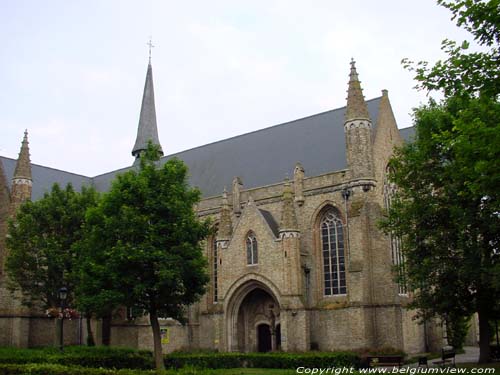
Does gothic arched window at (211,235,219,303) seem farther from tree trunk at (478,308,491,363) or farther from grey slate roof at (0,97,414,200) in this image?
tree trunk at (478,308,491,363)

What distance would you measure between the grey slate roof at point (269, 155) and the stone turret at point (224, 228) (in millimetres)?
2866

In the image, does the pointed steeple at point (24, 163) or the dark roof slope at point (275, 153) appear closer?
the dark roof slope at point (275, 153)

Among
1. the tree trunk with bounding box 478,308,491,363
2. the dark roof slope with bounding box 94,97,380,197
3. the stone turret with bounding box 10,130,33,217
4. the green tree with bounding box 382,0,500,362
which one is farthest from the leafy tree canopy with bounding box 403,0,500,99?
the stone turret with bounding box 10,130,33,217

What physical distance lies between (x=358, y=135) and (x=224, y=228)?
424 inches

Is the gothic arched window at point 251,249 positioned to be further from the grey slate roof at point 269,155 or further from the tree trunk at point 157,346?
the tree trunk at point 157,346

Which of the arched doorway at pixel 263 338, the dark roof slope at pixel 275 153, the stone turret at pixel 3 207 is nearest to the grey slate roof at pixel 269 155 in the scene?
the dark roof slope at pixel 275 153

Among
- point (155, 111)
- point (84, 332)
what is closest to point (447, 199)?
point (84, 332)

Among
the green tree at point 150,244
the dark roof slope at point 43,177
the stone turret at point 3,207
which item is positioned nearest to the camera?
the green tree at point 150,244

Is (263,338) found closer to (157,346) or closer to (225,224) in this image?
(225,224)

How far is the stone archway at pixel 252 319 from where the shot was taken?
36719 millimetres

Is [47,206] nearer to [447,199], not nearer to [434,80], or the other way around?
[447,199]

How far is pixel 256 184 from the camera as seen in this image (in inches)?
1607

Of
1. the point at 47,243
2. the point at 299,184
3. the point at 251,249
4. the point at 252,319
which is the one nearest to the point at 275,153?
the point at 299,184

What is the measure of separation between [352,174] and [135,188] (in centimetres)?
1327
